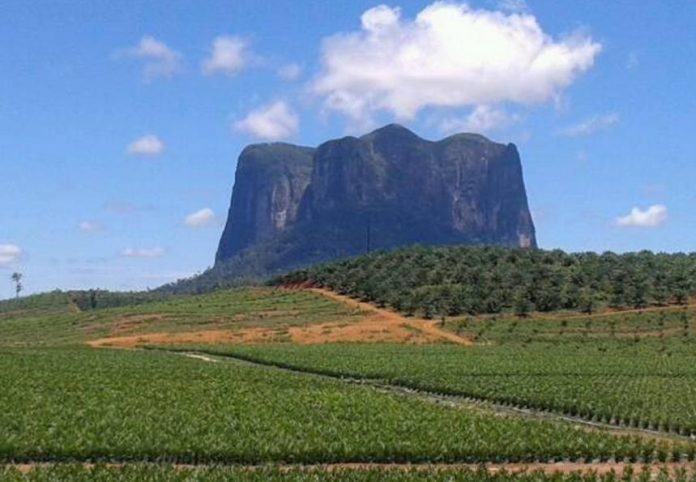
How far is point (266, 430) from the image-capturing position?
32312 millimetres

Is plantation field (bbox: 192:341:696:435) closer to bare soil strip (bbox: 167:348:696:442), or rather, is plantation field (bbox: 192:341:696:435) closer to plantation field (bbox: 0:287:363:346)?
bare soil strip (bbox: 167:348:696:442)

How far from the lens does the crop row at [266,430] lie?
94.1 ft

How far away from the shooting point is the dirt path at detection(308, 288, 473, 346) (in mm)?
99250

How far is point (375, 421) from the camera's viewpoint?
3553 cm

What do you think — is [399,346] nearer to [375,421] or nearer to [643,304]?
[643,304]

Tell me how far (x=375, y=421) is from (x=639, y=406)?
1640 cm

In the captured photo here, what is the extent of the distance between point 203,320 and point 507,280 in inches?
1606

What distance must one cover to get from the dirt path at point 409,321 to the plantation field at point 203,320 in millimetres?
2186

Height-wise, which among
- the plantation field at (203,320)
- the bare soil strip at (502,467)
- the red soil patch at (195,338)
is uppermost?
the plantation field at (203,320)

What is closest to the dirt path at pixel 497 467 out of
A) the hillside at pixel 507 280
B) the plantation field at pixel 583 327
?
the plantation field at pixel 583 327

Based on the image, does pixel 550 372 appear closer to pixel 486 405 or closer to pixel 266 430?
pixel 486 405

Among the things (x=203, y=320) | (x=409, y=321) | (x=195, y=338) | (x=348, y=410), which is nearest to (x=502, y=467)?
(x=348, y=410)

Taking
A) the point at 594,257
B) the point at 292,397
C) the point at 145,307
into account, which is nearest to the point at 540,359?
the point at 292,397

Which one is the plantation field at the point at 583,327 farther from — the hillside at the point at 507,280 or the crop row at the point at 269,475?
the crop row at the point at 269,475
